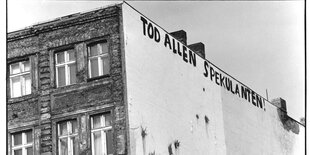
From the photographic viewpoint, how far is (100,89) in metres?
31.7

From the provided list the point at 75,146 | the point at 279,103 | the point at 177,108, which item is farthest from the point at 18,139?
the point at 279,103

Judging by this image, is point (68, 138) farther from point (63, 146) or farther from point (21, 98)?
point (21, 98)

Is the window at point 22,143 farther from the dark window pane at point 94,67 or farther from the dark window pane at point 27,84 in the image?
the dark window pane at point 94,67

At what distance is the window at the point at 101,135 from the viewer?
30.9m

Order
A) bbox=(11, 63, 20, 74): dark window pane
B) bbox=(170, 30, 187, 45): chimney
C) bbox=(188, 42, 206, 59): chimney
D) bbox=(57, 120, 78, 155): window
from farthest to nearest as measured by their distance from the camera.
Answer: bbox=(188, 42, 206, 59): chimney
bbox=(170, 30, 187, 45): chimney
bbox=(11, 63, 20, 74): dark window pane
bbox=(57, 120, 78, 155): window

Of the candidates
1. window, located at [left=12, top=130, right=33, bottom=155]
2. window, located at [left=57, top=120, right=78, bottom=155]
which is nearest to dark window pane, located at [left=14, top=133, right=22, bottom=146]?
window, located at [left=12, top=130, right=33, bottom=155]

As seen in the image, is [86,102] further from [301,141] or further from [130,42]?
[301,141]

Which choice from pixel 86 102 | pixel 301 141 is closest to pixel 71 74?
pixel 86 102

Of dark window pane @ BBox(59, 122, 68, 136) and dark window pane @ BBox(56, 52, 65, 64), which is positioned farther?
dark window pane @ BBox(56, 52, 65, 64)

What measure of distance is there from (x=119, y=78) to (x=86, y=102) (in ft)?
5.76

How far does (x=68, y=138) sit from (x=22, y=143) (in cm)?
242

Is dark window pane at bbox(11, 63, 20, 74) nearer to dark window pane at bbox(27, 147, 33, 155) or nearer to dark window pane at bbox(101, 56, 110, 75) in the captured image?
dark window pane at bbox(27, 147, 33, 155)

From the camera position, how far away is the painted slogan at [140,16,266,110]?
3459cm

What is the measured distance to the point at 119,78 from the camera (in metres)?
31.4
